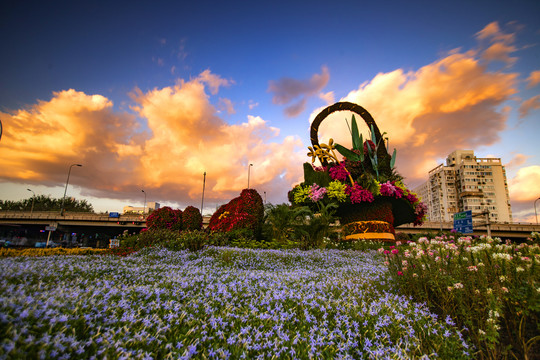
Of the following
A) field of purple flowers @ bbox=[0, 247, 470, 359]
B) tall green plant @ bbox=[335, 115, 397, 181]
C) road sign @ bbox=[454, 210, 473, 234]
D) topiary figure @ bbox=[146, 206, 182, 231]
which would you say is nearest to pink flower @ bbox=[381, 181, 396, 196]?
tall green plant @ bbox=[335, 115, 397, 181]

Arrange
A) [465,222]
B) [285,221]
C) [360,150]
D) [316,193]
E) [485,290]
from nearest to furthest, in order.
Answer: [485,290], [285,221], [316,193], [360,150], [465,222]

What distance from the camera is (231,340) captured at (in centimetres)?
193

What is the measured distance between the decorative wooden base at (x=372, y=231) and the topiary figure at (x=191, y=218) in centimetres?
912

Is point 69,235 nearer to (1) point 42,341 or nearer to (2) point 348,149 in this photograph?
(2) point 348,149

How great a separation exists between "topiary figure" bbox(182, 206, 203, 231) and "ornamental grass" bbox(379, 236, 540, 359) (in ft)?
44.4

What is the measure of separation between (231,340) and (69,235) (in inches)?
3325

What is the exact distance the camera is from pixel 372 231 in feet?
38.9

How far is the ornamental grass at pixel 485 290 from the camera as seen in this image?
291 cm

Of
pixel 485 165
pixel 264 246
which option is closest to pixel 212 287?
pixel 264 246

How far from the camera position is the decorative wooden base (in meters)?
11.8

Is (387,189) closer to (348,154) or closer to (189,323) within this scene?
(348,154)

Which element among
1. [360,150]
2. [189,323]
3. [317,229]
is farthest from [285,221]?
[189,323]

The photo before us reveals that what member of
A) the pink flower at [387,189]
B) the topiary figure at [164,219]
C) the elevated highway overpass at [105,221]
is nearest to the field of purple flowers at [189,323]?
the pink flower at [387,189]

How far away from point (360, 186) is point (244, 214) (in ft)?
17.5
